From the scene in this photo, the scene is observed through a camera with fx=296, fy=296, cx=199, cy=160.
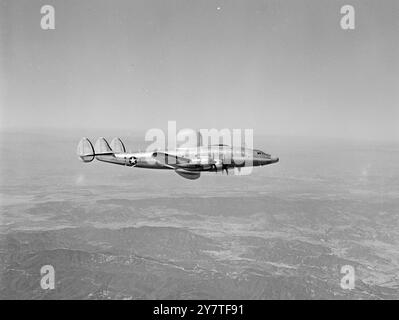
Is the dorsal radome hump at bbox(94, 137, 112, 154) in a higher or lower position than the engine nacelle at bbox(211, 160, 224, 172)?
higher

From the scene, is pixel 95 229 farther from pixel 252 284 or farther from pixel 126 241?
pixel 252 284

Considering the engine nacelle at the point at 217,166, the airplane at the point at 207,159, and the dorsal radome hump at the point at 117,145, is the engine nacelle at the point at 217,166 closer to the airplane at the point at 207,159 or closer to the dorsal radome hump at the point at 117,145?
the airplane at the point at 207,159

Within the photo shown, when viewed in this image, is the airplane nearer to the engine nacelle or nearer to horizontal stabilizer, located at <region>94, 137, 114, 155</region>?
the engine nacelle

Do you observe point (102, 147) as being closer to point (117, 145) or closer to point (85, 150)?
point (117, 145)

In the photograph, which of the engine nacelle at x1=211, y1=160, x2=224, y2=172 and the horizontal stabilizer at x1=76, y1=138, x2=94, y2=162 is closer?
the engine nacelle at x1=211, y1=160, x2=224, y2=172

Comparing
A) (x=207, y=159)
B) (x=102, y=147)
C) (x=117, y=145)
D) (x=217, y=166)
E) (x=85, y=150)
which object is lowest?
(x=217, y=166)

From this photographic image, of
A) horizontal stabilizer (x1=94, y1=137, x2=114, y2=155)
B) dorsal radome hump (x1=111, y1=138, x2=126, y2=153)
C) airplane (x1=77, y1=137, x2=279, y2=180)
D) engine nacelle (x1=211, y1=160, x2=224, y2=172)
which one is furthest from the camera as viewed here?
dorsal radome hump (x1=111, y1=138, x2=126, y2=153)

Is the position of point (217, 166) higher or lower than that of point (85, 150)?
lower

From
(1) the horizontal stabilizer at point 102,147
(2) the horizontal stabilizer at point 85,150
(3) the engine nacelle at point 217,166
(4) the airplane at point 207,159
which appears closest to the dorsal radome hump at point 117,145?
(1) the horizontal stabilizer at point 102,147

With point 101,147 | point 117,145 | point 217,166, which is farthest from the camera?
point 117,145

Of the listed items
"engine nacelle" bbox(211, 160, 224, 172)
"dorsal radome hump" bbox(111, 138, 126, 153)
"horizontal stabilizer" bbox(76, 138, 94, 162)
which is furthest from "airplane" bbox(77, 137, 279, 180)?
"horizontal stabilizer" bbox(76, 138, 94, 162)

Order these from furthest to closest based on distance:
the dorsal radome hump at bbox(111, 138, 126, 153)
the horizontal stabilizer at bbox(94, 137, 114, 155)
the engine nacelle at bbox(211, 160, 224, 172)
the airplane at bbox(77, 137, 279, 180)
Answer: the dorsal radome hump at bbox(111, 138, 126, 153) < the horizontal stabilizer at bbox(94, 137, 114, 155) < the airplane at bbox(77, 137, 279, 180) < the engine nacelle at bbox(211, 160, 224, 172)

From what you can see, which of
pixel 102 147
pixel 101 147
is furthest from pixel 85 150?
pixel 102 147
